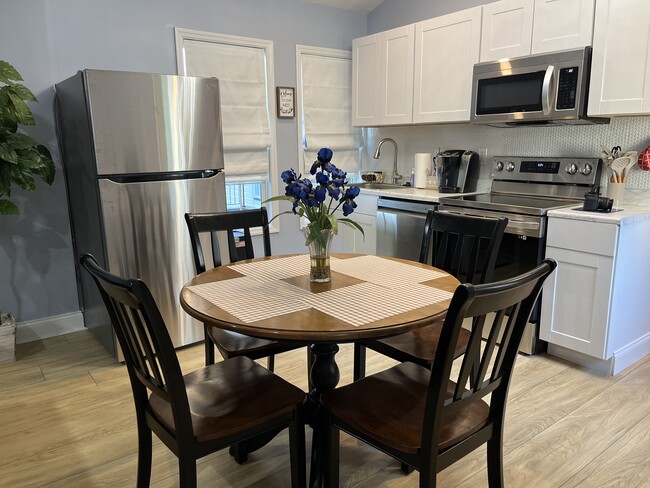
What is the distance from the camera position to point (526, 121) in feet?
10.4

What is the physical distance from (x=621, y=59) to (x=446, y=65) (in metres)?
1.17

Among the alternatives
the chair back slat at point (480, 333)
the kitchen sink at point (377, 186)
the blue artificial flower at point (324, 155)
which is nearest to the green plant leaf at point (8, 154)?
the blue artificial flower at point (324, 155)

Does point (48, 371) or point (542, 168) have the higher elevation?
point (542, 168)

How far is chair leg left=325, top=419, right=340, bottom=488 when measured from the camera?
1545 millimetres

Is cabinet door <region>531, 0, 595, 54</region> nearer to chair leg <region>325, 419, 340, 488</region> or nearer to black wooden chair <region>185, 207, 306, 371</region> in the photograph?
black wooden chair <region>185, 207, 306, 371</region>

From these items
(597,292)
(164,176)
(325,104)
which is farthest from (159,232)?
(597,292)

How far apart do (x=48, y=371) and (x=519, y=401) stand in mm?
2598

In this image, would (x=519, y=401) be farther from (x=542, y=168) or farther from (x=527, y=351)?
(x=542, y=168)

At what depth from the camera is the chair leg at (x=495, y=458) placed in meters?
1.53

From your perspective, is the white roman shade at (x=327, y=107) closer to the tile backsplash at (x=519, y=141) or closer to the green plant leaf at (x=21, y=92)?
Result: the tile backsplash at (x=519, y=141)

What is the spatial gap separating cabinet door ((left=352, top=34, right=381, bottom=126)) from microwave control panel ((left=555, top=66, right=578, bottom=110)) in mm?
1559

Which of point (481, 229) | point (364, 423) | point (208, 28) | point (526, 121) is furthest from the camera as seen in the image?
point (208, 28)

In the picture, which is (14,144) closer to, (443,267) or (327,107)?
(443,267)

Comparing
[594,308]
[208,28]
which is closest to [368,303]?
[594,308]
